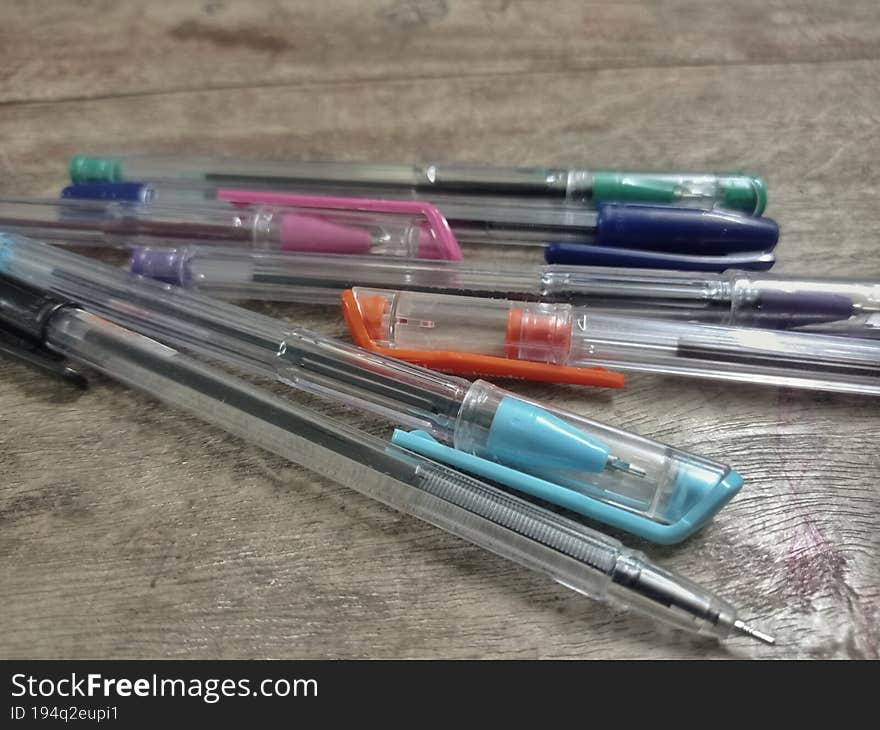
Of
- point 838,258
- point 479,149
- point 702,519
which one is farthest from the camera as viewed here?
point 479,149

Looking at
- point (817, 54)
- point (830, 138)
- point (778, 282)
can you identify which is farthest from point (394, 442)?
point (817, 54)

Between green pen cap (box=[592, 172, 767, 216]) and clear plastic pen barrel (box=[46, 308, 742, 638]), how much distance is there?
0.30m

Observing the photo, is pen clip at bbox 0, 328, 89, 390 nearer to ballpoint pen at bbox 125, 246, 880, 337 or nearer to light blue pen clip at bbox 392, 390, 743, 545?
ballpoint pen at bbox 125, 246, 880, 337

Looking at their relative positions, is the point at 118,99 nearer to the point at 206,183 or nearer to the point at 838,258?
the point at 206,183

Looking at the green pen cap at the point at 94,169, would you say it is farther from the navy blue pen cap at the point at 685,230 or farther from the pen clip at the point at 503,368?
the navy blue pen cap at the point at 685,230

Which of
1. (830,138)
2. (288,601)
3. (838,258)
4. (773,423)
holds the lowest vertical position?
(288,601)

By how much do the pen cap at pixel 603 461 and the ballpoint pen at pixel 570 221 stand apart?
0.19 m

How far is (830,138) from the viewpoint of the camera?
67cm

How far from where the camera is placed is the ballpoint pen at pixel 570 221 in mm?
576

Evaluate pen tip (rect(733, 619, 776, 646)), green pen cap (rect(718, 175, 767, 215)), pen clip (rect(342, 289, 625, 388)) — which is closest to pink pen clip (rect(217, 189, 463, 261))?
pen clip (rect(342, 289, 625, 388))

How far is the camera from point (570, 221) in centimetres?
61

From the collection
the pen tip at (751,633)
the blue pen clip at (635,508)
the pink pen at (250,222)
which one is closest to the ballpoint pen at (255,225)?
the pink pen at (250,222)

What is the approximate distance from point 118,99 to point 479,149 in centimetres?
37

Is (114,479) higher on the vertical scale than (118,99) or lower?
lower
